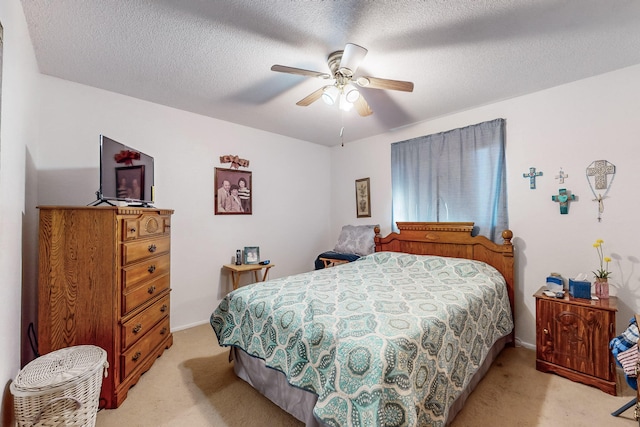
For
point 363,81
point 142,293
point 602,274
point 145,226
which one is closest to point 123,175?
point 145,226

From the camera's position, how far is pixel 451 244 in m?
3.04

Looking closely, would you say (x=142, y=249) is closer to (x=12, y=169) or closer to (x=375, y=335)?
(x=12, y=169)

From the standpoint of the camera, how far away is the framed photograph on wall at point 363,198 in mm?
4086

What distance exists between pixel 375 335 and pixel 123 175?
7.61 ft

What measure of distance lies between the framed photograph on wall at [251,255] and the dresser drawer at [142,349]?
112 centimetres

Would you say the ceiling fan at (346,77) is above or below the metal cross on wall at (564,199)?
above

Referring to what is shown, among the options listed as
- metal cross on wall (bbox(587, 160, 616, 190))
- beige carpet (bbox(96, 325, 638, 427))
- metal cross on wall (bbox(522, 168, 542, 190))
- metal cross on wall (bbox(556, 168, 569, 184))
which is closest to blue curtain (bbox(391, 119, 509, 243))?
Result: metal cross on wall (bbox(522, 168, 542, 190))

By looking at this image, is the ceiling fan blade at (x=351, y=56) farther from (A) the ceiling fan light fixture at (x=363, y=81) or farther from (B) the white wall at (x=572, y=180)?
(B) the white wall at (x=572, y=180)

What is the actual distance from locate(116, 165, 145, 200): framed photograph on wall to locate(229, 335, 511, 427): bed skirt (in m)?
1.57

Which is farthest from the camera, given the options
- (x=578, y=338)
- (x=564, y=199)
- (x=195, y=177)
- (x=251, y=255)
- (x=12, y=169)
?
(x=251, y=255)

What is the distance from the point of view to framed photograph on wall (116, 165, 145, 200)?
7.14 ft

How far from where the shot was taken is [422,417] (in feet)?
4.22

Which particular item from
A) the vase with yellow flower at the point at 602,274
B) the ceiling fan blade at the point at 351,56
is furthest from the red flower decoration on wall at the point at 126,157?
the vase with yellow flower at the point at 602,274

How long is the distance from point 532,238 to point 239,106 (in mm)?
3352
